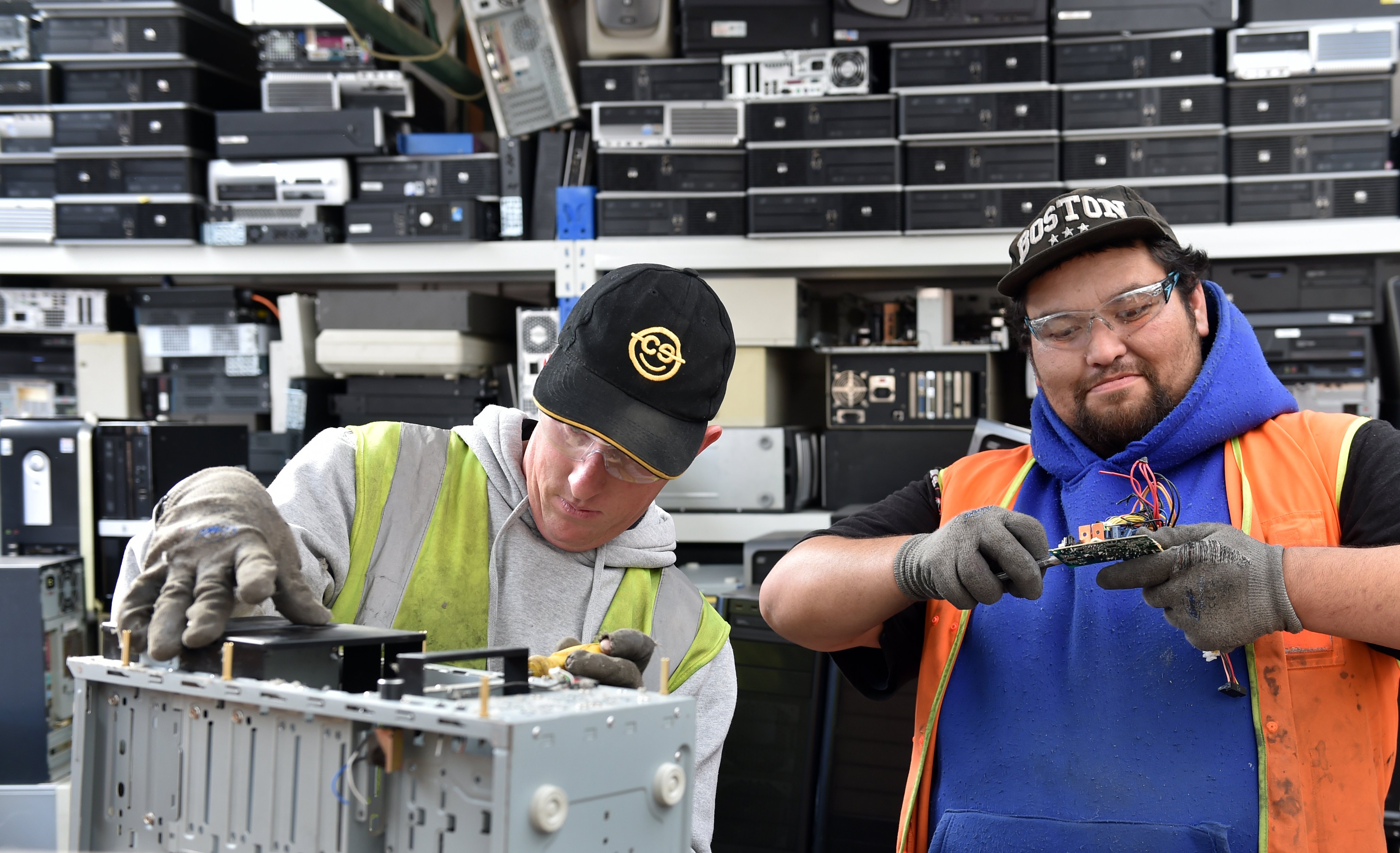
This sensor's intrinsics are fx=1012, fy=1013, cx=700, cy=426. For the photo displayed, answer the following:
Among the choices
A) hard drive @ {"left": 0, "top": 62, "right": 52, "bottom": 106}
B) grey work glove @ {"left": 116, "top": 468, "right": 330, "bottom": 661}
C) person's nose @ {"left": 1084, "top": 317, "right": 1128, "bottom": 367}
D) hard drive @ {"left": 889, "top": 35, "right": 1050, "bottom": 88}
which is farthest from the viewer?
hard drive @ {"left": 0, "top": 62, "right": 52, "bottom": 106}

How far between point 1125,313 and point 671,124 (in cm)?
181

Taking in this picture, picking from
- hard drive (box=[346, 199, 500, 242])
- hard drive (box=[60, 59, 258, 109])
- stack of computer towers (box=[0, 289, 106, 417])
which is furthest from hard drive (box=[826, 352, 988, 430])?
stack of computer towers (box=[0, 289, 106, 417])

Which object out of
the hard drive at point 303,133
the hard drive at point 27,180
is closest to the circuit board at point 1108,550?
the hard drive at point 303,133

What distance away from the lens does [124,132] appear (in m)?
2.85

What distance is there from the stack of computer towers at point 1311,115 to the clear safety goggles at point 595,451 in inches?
86.5

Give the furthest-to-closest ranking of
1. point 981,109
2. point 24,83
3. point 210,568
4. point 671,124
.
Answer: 1. point 24,83
2. point 671,124
3. point 981,109
4. point 210,568

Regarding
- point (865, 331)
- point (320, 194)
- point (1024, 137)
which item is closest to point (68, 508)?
point (320, 194)

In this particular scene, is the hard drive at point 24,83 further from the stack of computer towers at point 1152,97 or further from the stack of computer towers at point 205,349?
the stack of computer towers at point 1152,97

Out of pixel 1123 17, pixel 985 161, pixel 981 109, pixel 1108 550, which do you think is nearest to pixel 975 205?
pixel 985 161

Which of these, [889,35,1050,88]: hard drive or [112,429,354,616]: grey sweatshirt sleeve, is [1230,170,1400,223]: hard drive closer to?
[889,35,1050,88]: hard drive

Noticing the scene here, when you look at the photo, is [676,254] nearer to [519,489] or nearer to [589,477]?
[519,489]

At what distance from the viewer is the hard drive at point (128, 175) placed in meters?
2.85

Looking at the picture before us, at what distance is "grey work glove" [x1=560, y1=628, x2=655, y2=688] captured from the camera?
0.85 meters

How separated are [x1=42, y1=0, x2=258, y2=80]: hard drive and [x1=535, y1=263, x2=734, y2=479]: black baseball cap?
2.38 metres
